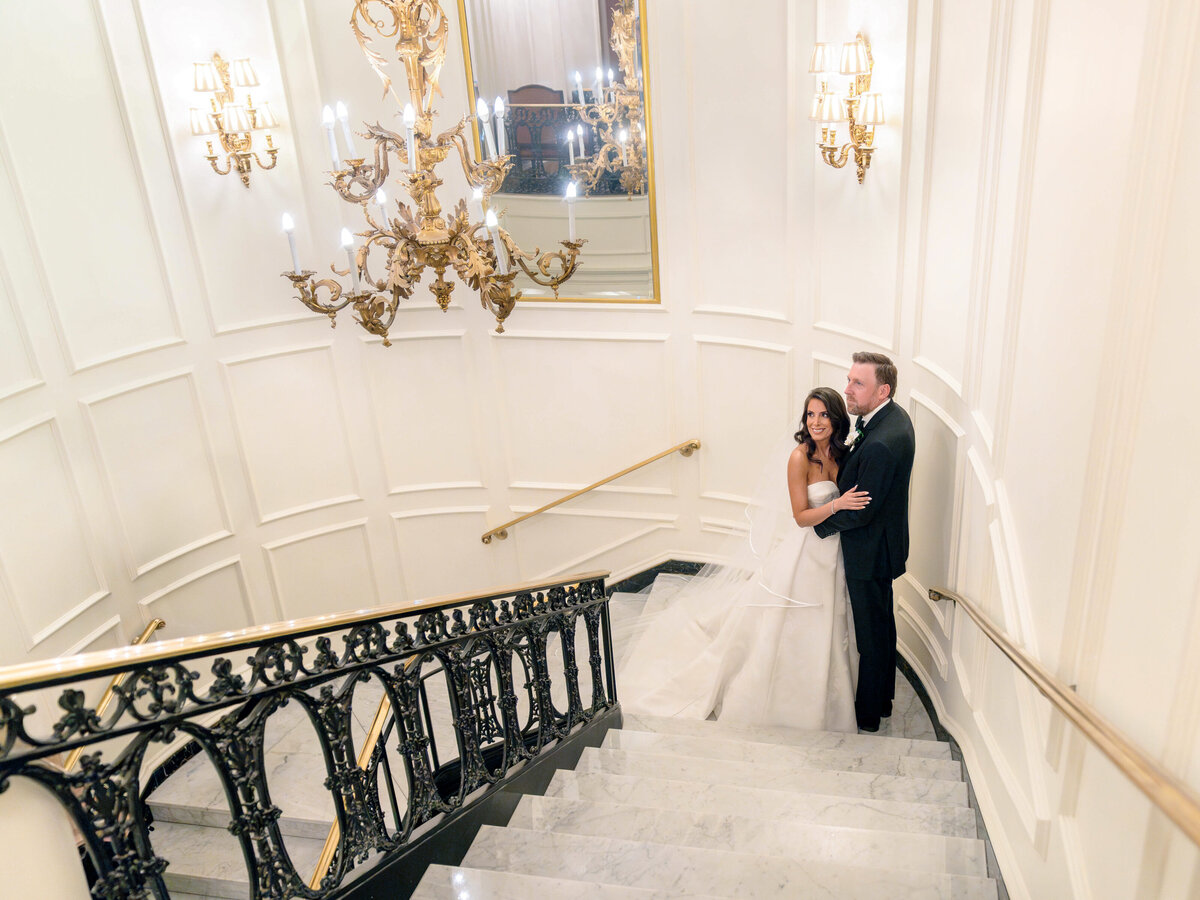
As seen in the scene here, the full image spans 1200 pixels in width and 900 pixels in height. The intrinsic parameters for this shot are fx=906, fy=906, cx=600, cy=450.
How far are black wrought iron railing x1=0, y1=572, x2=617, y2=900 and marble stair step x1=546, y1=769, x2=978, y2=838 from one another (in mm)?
270

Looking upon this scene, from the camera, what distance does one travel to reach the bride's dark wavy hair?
3951 millimetres

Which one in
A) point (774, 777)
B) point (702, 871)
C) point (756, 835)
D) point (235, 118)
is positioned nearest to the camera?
point (702, 871)

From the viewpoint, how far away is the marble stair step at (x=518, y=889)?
2.62m

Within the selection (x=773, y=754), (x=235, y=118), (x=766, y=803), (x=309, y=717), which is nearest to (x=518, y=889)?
(x=309, y=717)

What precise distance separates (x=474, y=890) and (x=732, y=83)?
14.4 ft

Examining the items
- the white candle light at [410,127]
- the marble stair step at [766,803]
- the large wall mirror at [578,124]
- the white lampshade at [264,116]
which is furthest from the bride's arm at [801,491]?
the white lampshade at [264,116]

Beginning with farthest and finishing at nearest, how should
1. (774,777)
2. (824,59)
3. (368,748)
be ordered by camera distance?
(824,59), (774,777), (368,748)

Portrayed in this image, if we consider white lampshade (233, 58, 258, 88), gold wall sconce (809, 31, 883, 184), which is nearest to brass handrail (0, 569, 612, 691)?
gold wall sconce (809, 31, 883, 184)

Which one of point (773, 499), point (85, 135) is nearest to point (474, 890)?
point (773, 499)

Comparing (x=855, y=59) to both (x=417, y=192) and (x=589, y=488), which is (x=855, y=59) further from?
(x=589, y=488)

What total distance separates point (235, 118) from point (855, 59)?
138 inches

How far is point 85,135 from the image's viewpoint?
482 centimetres

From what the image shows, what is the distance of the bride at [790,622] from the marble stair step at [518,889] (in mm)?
1768

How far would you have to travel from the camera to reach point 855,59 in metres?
4.25
